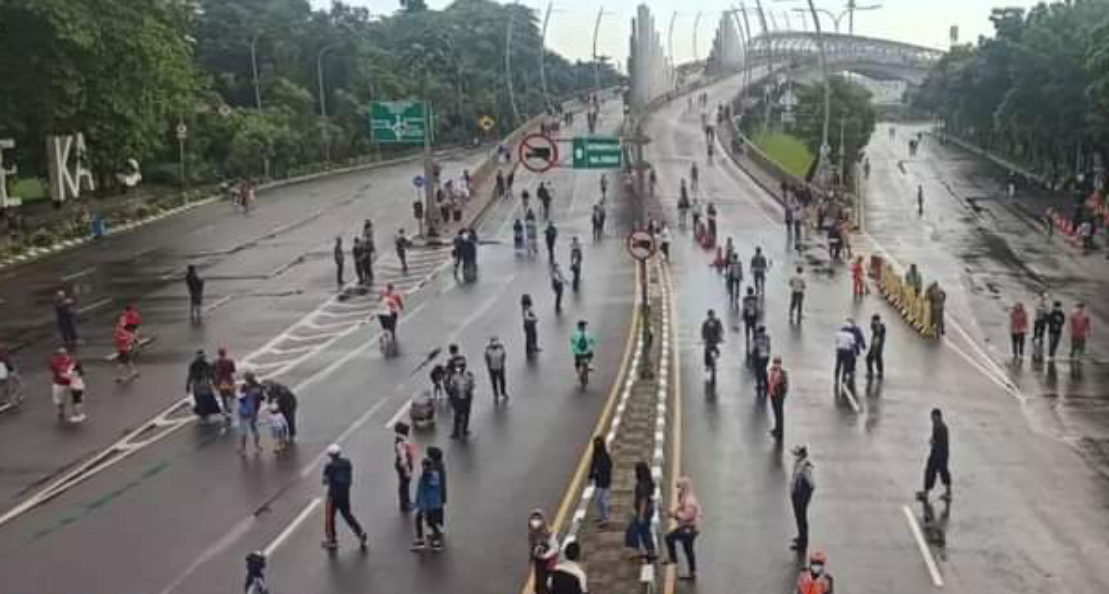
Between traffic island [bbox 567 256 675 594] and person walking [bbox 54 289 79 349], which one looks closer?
traffic island [bbox 567 256 675 594]

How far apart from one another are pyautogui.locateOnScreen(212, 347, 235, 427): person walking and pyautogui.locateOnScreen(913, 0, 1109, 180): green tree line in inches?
1748

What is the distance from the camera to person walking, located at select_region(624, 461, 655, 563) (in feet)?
55.1

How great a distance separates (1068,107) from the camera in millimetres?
75375

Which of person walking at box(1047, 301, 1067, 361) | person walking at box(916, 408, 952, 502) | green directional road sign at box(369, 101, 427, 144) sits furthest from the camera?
green directional road sign at box(369, 101, 427, 144)

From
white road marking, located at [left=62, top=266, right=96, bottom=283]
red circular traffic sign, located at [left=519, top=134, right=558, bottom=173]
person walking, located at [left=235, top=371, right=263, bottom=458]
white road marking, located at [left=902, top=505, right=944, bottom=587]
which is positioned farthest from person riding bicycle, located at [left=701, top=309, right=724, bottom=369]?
white road marking, located at [left=62, top=266, right=96, bottom=283]

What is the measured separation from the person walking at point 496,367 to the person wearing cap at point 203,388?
5.11 m

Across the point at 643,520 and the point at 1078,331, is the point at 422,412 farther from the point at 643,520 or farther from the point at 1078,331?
the point at 1078,331

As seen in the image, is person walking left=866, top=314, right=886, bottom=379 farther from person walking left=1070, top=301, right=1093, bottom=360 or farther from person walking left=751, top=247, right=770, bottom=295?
person walking left=751, top=247, right=770, bottom=295

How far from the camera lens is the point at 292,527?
19.5 meters

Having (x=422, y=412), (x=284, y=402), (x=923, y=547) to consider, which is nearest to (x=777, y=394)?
(x=923, y=547)

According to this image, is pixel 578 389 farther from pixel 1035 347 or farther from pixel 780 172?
pixel 780 172

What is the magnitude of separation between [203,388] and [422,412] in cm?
422

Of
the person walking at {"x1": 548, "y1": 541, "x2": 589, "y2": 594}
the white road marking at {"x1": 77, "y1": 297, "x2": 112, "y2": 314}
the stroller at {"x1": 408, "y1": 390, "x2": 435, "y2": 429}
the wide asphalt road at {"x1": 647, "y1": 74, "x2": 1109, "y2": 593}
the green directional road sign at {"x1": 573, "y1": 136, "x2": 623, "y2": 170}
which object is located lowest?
the wide asphalt road at {"x1": 647, "y1": 74, "x2": 1109, "y2": 593}

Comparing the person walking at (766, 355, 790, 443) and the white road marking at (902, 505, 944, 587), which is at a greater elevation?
the person walking at (766, 355, 790, 443)
